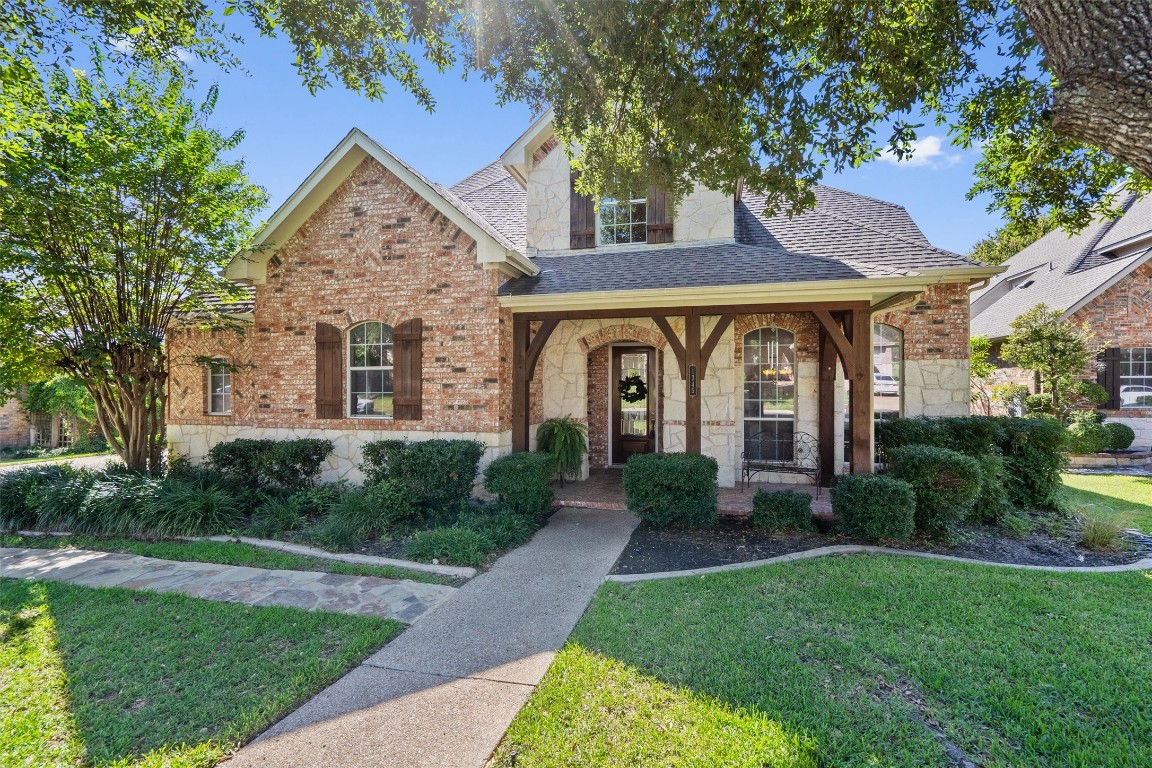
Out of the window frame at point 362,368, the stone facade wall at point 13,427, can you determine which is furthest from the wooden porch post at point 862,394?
the stone facade wall at point 13,427

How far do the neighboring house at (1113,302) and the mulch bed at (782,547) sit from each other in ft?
30.5

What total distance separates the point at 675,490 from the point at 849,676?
3.31m

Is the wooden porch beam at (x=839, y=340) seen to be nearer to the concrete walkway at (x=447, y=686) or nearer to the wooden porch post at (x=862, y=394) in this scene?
the wooden porch post at (x=862, y=394)

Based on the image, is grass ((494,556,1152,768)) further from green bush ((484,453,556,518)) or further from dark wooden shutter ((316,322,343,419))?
A: dark wooden shutter ((316,322,343,419))

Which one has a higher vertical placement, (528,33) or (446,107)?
(528,33)

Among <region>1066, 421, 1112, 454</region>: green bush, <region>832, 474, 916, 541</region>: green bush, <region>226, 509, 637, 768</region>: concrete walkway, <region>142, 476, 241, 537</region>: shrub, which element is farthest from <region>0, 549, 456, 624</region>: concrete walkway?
<region>1066, 421, 1112, 454</region>: green bush

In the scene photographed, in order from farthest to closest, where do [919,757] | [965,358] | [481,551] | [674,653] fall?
[965,358] < [481,551] < [674,653] < [919,757]

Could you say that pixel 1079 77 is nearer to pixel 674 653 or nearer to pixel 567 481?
A: pixel 674 653

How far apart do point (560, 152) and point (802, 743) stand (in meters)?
9.44

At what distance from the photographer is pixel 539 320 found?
8.36 m

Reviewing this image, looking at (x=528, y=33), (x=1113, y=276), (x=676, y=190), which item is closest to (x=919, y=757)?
(x=676, y=190)

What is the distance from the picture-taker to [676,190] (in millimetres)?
7074

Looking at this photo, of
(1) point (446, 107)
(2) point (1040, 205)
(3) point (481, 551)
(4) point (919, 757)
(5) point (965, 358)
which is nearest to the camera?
(4) point (919, 757)

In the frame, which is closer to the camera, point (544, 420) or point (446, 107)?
point (446, 107)
